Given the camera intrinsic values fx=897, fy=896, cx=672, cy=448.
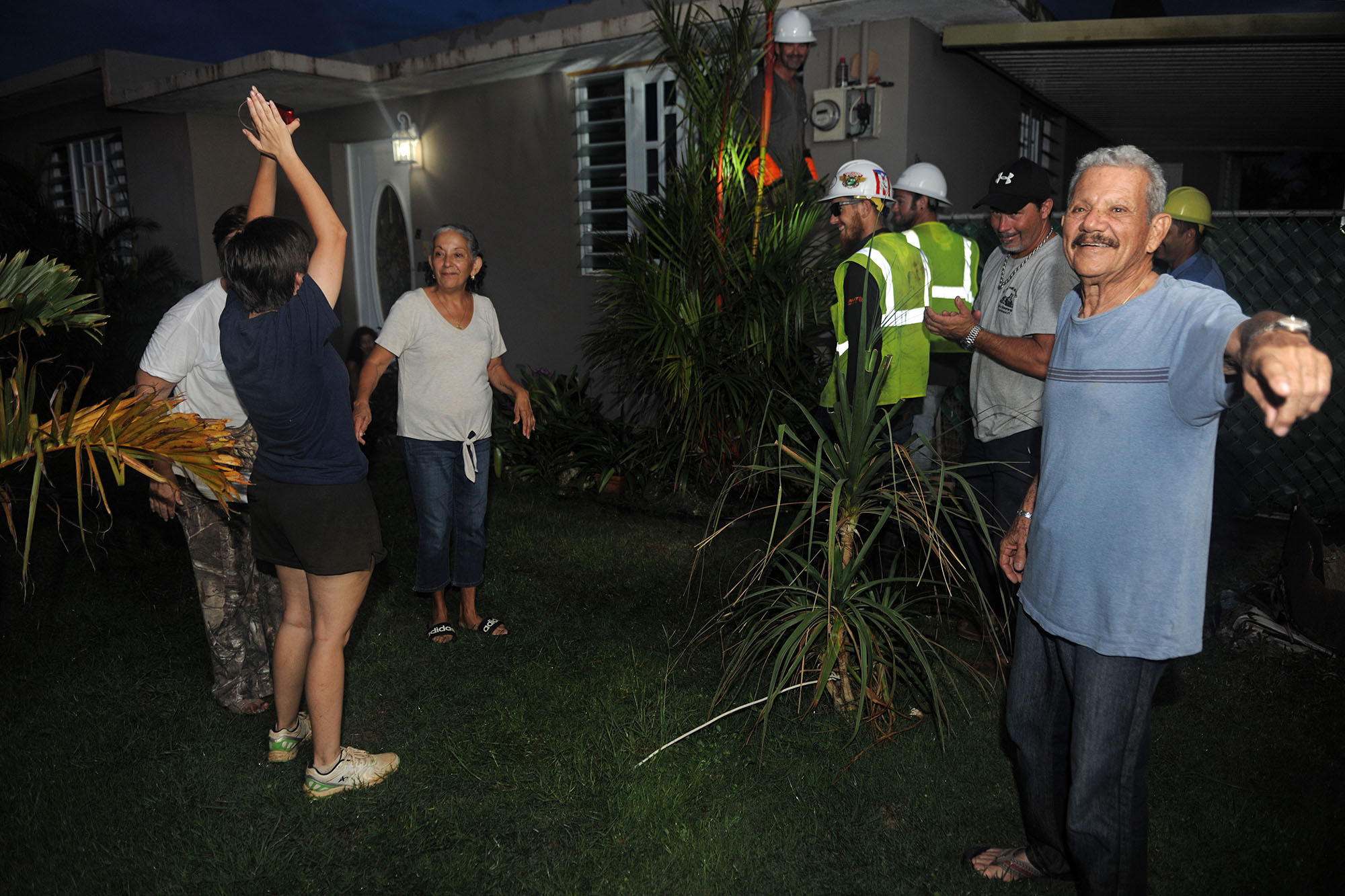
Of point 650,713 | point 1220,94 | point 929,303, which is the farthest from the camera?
point 1220,94

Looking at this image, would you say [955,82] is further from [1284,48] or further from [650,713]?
[650,713]

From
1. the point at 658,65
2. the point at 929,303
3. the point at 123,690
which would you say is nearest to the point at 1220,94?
the point at 658,65

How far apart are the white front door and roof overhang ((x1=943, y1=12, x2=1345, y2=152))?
6.22m

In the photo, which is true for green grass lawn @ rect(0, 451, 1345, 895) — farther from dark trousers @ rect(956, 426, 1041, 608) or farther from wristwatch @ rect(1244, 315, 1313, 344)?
wristwatch @ rect(1244, 315, 1313, 344)

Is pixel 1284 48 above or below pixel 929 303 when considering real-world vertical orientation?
above

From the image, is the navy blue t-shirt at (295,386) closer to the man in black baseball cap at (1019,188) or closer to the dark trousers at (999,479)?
the dark trousers at (999,479)

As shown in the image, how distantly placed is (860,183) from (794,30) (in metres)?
2.11

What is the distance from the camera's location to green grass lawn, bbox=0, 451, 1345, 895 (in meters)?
2.69

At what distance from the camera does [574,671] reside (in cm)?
390

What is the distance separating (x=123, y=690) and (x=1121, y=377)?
406 cm

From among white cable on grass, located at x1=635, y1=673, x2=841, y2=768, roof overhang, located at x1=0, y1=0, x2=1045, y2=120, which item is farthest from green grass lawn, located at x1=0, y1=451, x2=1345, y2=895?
roof overhang, located at x1=0, y1=0, x2=1045, y2=120

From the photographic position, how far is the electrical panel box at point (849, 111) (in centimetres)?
636

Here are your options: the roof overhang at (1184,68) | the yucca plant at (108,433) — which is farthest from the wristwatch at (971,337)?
the roof overhang at (1184,68)

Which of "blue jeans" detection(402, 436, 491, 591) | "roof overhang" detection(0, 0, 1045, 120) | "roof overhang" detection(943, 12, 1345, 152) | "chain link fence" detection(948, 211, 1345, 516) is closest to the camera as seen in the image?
"blue jeans" detection(402, 436, 491, 591)
